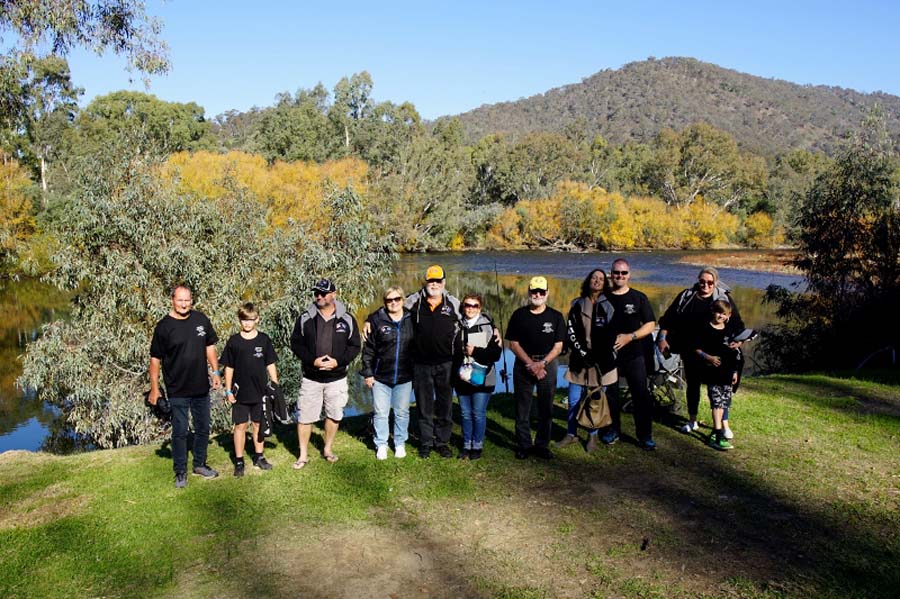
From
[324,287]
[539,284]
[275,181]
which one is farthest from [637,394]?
[275,181]

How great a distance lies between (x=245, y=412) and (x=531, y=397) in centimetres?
276

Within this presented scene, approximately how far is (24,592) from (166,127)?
5807cm

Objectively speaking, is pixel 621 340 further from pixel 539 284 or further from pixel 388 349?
pixel 388 349

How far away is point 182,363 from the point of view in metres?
5.98

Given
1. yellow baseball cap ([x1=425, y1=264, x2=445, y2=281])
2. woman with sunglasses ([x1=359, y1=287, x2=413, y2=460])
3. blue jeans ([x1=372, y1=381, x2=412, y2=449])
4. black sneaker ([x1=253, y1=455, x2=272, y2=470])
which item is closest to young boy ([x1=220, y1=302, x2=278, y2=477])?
black sneaker ([x1=253, y1=455, x2=272, y2=470])

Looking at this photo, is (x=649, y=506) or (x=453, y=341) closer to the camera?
(x=649, y=506)

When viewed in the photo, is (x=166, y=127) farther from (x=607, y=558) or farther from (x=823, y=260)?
(x=607, y=558)

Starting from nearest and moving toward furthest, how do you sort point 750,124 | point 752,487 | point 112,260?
point 752,487
point 112,260
point 750,124

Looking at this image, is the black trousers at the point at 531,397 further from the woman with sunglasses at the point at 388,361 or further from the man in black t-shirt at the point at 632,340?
the woman with sunglasses at the point at 388,361

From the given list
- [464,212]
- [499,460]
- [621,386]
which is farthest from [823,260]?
[464,212]

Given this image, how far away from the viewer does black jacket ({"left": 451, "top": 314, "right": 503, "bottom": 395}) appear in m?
6.44

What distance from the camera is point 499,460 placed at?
22.0 feet

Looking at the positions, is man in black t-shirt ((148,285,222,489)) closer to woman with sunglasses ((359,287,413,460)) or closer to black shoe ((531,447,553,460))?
woman with sunglasses ((359,287,413,460))

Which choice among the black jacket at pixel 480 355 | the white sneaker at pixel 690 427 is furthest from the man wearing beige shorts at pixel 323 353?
the white sneaker at pixel 690 427
